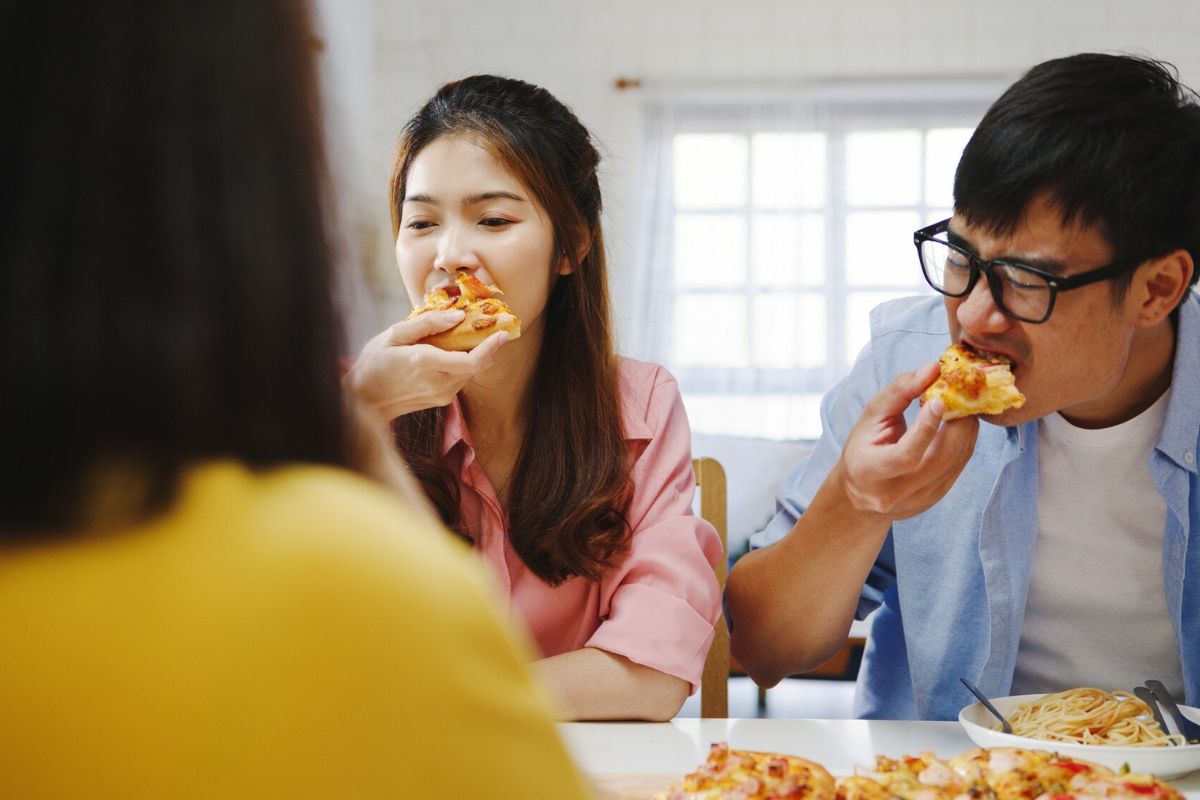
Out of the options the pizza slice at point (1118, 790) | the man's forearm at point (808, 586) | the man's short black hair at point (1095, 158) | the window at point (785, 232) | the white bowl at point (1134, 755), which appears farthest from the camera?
the window at point (785, 232)

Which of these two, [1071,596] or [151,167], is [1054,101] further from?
[151,167]

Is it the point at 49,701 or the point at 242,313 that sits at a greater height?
the point at 242,313

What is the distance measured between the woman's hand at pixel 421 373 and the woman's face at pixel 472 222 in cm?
10

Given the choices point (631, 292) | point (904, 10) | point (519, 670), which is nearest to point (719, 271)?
point (631, 292)

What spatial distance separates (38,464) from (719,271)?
605 cm

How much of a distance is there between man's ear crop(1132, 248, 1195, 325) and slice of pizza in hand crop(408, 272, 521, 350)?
2.96 ft

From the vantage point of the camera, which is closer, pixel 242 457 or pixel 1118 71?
pixel 242 457

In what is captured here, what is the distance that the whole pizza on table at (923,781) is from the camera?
3.22ft

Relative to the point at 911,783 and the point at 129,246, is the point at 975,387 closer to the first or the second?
the point at 911,783

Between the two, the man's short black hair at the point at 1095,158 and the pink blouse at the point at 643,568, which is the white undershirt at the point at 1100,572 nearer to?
the man's short black hair at the point at 1095,158

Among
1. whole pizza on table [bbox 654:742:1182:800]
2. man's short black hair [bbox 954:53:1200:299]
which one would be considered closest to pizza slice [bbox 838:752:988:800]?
whole pizza on table [bbox 654:742:1182:800]

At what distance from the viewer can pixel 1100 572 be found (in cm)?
168

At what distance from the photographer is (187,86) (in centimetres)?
52

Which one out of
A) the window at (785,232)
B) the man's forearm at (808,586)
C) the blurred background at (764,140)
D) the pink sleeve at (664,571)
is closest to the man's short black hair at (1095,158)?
the man's forearm at (808,586)
